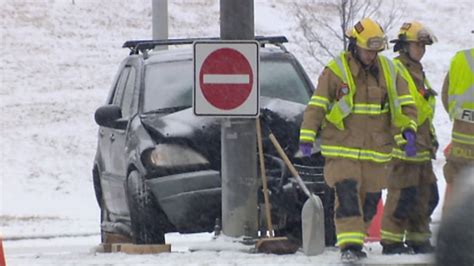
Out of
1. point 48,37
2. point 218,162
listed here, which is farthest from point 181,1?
point 218,162

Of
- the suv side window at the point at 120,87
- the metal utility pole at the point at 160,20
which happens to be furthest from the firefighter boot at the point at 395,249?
the metal utility pole at the point at 160,20

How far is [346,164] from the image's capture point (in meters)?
8.45

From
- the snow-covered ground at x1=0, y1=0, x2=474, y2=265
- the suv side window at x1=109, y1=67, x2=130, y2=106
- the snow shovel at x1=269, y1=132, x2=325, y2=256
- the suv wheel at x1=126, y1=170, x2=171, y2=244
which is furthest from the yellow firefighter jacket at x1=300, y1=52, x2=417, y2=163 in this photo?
the suv side window at x1=109, y1=67, x2=130, y2=106

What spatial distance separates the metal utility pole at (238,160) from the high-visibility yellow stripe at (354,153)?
3.30 ft

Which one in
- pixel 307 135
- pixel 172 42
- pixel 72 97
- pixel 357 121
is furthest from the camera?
pixel 72 97

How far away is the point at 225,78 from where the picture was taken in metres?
9.34

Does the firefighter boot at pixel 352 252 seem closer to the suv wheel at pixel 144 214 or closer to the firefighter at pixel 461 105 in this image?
the firefighter at pixel 461 105

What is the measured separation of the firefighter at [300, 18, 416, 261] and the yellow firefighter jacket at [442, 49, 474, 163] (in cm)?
52

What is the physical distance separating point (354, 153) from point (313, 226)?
2.12ft

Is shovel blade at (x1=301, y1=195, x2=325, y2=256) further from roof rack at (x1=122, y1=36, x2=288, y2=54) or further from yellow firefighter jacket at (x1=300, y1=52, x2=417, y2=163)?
roof rack at (x1=122, y1=36, x2=288, y2=54)

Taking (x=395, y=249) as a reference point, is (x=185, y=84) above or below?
above

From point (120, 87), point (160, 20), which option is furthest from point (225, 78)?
point (160, 20)

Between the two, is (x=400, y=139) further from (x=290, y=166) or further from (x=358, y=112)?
(x=290, y=166)

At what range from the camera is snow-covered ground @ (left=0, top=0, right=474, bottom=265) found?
13.2 meters
